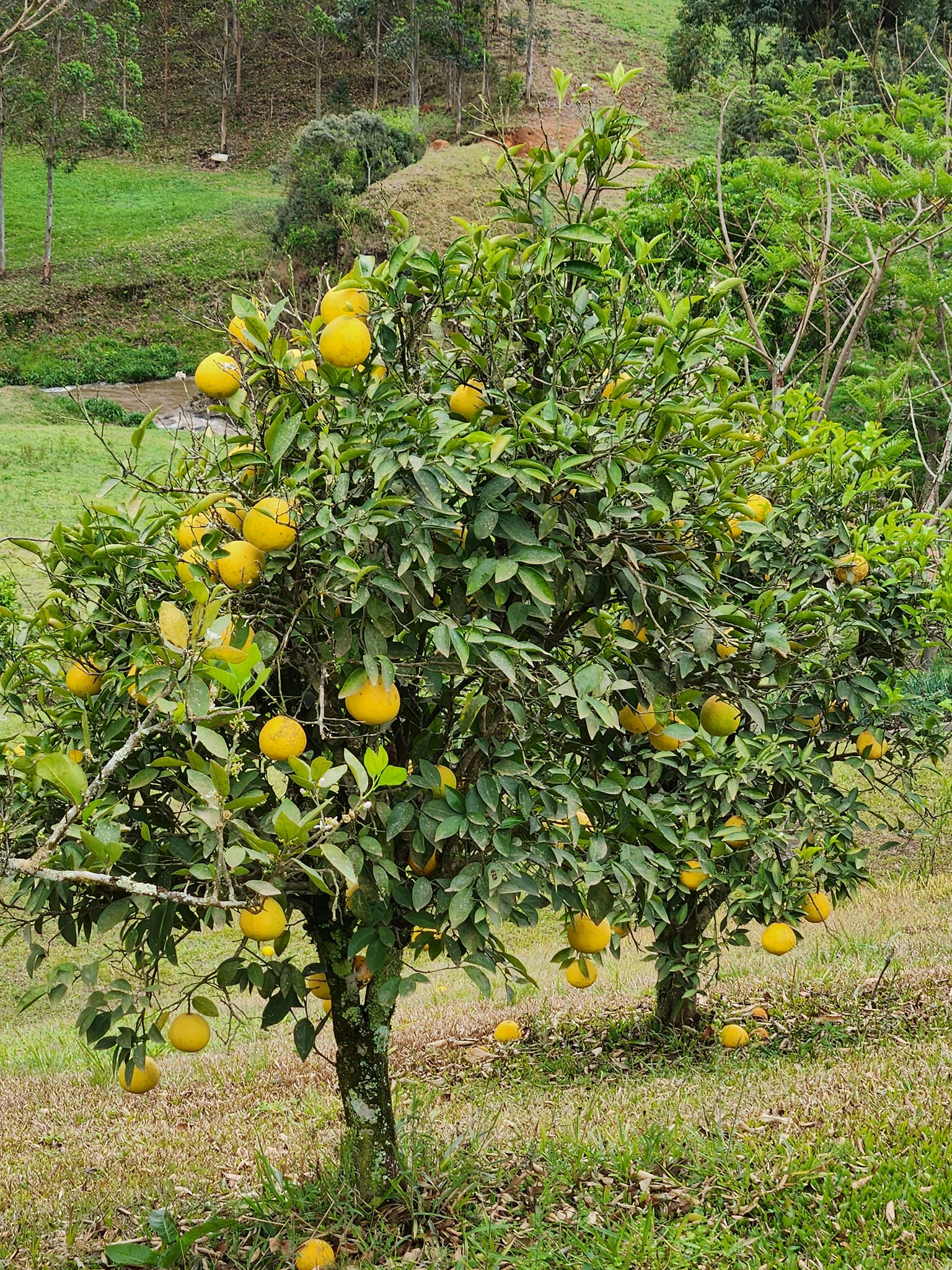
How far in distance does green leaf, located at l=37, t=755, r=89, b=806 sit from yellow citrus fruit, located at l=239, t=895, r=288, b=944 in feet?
1.33

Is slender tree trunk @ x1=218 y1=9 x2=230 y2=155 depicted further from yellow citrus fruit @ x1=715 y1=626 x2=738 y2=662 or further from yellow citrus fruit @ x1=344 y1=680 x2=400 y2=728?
yellow citrus fruit @ x1=344 y1=680 x2=400 y2=728

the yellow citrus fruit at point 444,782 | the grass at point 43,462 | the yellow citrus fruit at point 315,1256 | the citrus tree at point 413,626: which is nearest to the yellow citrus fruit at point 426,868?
the citrus tree at point 413,626

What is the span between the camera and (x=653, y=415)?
7.90ft

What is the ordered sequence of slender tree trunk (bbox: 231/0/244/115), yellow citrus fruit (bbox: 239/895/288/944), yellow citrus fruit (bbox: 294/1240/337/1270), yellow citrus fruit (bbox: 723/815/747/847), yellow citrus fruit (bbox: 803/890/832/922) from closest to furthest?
1. yellow citrus fruit (bbox: 239/895/288/944)
2. yellow citrus fruit (bbox: 294/1240/337/1270)
3. yellow citrus fruit (bbox: 723/815/747/847)
4. yellow citrus fruit (bbox: 803/890/832/922)
5. slender tree trunk (bbox: 231/0/244/115)

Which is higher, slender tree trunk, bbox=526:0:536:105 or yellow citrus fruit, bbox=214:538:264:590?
slender tree trunk, bbox=526:0:536:105

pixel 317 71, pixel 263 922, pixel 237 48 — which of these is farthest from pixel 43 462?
pixel 237 48

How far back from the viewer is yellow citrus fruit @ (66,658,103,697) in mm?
2441

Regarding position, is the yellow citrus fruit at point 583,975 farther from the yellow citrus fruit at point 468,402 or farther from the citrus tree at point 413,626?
the yellow citrus fruit at point 468,402

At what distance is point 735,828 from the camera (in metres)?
3.37

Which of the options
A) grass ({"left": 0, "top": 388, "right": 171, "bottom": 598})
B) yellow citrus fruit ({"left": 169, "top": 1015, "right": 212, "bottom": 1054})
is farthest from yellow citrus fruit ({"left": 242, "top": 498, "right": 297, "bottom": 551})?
grass ({"left": 0, "top": 388, "right": 171, "bottom": 598})

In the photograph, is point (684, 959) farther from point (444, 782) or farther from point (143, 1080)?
point (143, 1080)

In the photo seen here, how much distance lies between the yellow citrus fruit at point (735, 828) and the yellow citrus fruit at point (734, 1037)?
94cm

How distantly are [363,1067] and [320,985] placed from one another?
287 millimetres

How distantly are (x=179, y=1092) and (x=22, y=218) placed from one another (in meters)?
40.7
